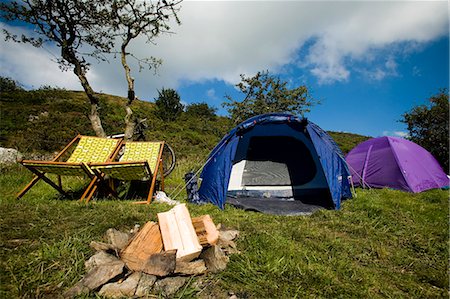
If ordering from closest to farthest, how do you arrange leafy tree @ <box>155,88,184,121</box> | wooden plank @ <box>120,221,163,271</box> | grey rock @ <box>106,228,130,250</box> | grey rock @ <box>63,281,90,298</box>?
grey rock @ <box>63,281,90,298</box> < wooden plank @ <box>120,221,163,271</box> < grey rock @ <box>106,228,130,250</box> < leafy tree @ <box>155,88,184,121</box>

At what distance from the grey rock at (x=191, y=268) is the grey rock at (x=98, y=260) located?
1.93 ft

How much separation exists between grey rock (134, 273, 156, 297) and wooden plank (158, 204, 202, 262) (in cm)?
31

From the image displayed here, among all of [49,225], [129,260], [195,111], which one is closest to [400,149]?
[129,260]

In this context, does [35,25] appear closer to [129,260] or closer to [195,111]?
[129,260]

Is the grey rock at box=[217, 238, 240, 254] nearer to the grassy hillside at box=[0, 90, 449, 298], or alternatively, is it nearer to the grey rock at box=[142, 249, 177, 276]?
the grassy hillside at box=[0, 90, 449, 298]

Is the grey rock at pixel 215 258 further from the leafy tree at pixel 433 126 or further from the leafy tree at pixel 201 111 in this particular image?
the leafy tree at pixel 201 111

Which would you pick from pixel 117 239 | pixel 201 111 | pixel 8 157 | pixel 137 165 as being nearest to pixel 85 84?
pixel 137 165

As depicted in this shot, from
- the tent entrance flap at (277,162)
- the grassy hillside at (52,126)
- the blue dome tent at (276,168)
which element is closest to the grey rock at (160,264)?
the blue dome tent at (276,168)

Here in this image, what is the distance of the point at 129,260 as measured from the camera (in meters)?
2.11

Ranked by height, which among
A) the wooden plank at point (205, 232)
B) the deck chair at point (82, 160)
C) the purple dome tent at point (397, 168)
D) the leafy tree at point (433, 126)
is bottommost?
the wooden plank at point (205, 232)

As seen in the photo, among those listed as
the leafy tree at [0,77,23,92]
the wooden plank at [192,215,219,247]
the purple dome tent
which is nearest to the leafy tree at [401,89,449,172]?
the purple dome tent

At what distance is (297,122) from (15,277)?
15.9ft

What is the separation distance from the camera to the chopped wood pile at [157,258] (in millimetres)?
1869

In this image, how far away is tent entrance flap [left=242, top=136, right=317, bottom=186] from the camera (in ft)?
19.4
